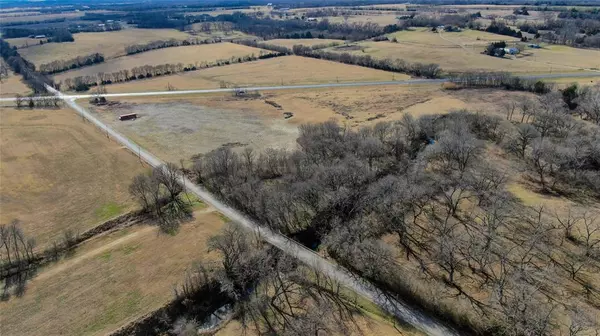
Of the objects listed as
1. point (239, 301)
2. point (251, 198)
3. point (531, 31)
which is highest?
point (531, 31)

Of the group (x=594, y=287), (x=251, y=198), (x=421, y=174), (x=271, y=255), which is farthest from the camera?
(x=421, y=174)

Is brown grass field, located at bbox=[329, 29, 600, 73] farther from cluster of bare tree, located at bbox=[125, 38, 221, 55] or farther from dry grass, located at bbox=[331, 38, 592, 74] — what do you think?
cluster of bare tree, located at bbox=[125, 38, 221, 55]

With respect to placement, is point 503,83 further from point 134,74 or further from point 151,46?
point 151,46

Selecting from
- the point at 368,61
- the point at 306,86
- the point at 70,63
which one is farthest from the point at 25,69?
the point at 368,61

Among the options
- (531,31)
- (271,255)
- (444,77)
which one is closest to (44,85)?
(271,255)

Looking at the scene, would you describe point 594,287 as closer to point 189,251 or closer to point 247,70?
point 189,251

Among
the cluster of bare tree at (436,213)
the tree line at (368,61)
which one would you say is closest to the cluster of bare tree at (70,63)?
the tree line at (368,61)

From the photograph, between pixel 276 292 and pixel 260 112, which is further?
pixel 260 112
